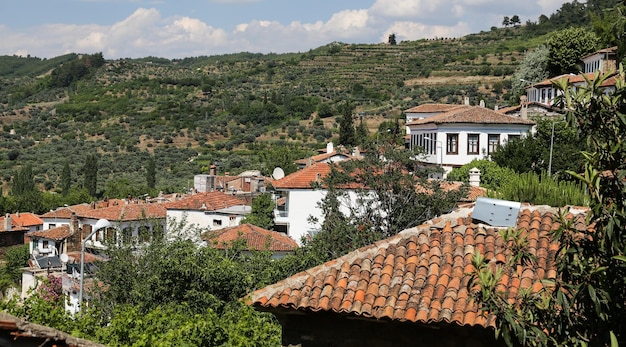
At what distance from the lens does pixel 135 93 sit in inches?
5502

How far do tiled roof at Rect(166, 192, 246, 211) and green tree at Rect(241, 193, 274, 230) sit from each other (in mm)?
2296

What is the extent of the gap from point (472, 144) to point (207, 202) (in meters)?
17.0

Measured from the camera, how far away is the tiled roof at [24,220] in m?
61.6

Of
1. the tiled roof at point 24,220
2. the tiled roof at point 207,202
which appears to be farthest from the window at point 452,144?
the tiled roof at point 24,220

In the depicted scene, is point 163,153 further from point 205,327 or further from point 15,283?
point 205,327

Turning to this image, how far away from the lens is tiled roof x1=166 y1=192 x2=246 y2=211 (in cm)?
4616

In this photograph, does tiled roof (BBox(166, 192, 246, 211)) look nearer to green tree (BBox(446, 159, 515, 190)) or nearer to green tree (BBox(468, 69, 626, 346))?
green tree (BBox(446, 159, 515, 190))

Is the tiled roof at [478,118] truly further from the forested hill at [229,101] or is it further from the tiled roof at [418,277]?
the tiled roof at [418,277]

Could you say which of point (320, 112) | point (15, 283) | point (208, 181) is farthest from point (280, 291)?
point (320, 112)

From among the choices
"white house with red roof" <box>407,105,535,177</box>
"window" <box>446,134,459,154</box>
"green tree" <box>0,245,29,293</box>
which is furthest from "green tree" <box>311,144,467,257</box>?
"green tree" <box>0,245,29,293</box>

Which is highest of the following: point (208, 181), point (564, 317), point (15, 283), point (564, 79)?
point (564, 79)

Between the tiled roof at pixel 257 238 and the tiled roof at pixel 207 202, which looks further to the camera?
the tiled roof at pixel 207 202

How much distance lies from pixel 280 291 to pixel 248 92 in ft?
423

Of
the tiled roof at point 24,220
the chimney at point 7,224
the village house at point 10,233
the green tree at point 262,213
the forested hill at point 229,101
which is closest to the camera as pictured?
the green tree at point 262,213
